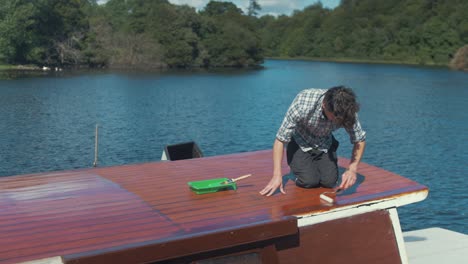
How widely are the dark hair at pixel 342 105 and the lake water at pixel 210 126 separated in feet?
24.8

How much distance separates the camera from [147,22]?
72.9 m

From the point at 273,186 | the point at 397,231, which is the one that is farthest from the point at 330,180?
the point at 397,231

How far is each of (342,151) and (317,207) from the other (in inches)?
574

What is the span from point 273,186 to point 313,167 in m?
0.66

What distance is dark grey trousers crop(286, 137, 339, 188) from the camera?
5695mm

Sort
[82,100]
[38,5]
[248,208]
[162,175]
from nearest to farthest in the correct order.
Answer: [248,208]
[162,175]
[82,100]
[38,5]

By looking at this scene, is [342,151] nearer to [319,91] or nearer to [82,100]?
[319,91]

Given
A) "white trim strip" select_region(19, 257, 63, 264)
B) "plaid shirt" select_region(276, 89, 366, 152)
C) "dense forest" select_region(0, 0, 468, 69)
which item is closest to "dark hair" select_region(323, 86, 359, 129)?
"plaid shirt" select_region(276, 89, 366, 152)

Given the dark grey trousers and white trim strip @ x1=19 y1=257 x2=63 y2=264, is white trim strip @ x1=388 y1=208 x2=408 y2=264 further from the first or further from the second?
white trim strip @ x1=19 y1=257 x2=63 y2=264

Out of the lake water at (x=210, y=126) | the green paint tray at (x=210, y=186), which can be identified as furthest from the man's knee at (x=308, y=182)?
the lake water at (x=210, y=126)

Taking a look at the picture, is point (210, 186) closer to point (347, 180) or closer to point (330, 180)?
point (330, 180)

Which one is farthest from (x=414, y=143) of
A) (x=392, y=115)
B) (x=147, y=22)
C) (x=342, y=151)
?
(x=147, y=22)

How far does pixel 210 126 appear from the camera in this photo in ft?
83.2

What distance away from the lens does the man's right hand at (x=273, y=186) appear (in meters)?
5.25
